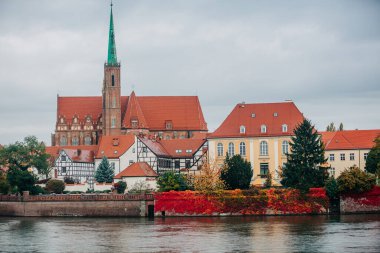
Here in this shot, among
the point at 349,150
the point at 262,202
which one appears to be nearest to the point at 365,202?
the point at 262,202

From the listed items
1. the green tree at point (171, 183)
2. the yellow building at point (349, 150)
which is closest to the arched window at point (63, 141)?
the yellow building at point (349, 150)

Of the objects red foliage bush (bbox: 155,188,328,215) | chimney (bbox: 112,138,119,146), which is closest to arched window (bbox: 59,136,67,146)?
chimney (bbox: 112,138,119,146)

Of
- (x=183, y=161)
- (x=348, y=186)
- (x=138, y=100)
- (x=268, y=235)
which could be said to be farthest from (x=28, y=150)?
(x=268, y=235)

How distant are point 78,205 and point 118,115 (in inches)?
1992

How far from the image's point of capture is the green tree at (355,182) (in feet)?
296

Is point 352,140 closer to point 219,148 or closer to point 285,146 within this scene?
point 285,146

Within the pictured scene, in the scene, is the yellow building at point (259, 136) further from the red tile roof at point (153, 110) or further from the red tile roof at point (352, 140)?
the red tile roof at point (153, 110)

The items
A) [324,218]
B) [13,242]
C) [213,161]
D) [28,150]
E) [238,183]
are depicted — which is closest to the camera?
[13,242]

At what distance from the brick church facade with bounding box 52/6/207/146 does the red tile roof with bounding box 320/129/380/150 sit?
33.7m

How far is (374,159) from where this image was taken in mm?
102062

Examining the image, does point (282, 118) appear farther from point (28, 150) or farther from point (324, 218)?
point (28, 150)

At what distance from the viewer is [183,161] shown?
12406 centimetres

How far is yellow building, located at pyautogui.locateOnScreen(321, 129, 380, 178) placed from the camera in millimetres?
113375

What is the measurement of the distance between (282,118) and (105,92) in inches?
1775
